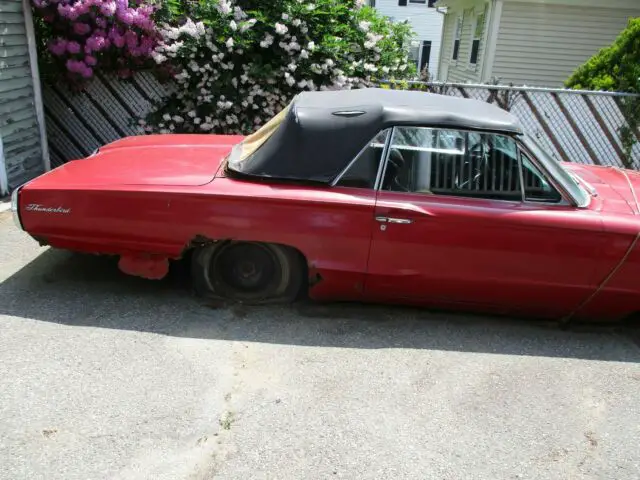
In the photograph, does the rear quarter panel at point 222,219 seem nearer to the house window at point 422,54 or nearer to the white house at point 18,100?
the white house at point 18,100

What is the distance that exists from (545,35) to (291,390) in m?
13.2

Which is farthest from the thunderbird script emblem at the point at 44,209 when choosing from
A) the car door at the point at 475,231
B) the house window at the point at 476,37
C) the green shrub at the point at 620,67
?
the house window at the point at 476,37

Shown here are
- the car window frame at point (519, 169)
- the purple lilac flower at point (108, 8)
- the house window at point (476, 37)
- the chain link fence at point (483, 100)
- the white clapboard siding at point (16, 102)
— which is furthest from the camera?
the house window at point (476, 37)

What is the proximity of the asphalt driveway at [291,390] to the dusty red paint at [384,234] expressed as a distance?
0.32 meters

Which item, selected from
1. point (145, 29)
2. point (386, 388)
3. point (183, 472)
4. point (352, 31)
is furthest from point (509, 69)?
point (183, 472)

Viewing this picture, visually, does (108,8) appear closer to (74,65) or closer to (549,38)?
(74,65)

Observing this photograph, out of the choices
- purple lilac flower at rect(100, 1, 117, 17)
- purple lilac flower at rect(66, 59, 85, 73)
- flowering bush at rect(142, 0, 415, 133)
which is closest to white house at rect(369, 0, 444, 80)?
flowering bush at rect(142, 0, 415, 133)

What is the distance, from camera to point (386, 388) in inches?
122

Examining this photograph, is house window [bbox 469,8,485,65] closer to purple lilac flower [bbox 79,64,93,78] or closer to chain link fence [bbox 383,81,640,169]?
chain link fence [bbox 383,81,640,169]

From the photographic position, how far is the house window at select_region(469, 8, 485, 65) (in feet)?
49.4

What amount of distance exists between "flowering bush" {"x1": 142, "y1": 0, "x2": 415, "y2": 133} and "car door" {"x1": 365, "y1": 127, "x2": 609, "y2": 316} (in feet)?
10.8

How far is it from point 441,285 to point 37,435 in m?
2.42

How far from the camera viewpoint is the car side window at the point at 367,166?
3.61 metres

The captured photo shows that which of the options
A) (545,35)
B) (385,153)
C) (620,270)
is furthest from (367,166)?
(545,35)
